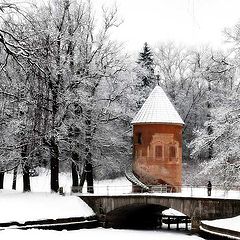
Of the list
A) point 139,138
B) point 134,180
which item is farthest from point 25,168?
point 139,138

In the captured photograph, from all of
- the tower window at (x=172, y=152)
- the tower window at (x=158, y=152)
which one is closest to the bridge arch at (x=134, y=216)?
the tower window at (x=158, y=152)

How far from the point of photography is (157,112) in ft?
119

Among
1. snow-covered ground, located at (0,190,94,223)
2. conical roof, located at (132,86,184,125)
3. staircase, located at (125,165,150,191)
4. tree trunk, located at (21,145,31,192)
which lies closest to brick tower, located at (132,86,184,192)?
conical roof, located at (132,86,184,125)

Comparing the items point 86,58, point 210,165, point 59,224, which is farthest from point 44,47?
point 86,58

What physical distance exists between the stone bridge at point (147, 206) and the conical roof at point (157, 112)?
6.13 meters

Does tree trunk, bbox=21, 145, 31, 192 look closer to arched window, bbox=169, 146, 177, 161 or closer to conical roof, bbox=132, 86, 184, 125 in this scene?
conical roof, bbox=132, 86, 184, 125

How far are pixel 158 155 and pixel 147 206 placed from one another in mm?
5349

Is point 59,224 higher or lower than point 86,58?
lower

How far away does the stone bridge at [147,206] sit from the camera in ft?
83.5

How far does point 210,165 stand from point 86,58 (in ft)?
40.1

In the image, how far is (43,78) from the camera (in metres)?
6.39

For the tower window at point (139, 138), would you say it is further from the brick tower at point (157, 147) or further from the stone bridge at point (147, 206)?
the stone bridge at point (147, 206)

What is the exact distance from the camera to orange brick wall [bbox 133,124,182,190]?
35.0 metres

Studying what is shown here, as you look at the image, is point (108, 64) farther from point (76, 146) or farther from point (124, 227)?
point (124, 227)
